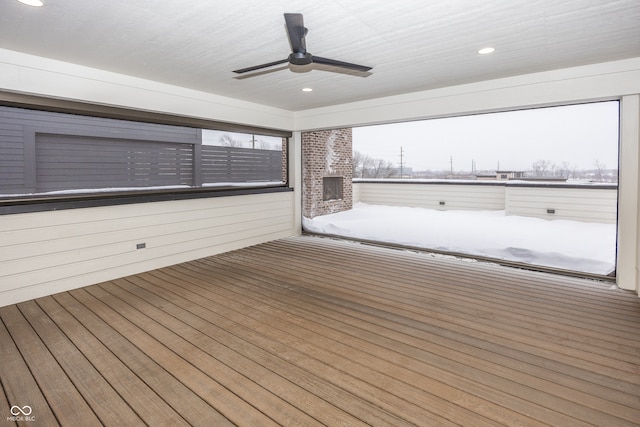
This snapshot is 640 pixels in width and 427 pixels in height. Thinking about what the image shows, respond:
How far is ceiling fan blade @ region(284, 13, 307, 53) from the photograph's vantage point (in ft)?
7.44

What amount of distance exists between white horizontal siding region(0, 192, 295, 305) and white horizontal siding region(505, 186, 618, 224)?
6.62 m

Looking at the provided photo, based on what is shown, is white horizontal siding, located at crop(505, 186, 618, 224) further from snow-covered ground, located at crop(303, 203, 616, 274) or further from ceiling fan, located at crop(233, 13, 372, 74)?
ceiling fan, located at crop(233, 13, 372, 74)

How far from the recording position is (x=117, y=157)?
4957 millimetres

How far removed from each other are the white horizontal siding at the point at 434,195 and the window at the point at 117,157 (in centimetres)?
523


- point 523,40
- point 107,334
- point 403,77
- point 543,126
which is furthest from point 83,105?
point 543,126

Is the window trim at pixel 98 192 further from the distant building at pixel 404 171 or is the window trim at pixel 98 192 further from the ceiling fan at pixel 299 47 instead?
the distant building at pixel 404 171

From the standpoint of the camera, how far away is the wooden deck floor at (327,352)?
5.94 feet

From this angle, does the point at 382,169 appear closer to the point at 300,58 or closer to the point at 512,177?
the point at 512,177

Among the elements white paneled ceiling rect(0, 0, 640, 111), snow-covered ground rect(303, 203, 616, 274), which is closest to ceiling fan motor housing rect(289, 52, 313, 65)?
white paneled ceiling rect(0, 0, 640, 111)

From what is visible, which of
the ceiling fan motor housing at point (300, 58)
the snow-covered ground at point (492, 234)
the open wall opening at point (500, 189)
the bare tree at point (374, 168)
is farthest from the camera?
the bare tree at point (374, 168)

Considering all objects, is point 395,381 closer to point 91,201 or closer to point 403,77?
point 403,77

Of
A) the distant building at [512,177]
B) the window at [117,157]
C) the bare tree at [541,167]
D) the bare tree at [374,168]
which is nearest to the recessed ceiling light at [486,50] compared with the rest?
the window at [117,157]

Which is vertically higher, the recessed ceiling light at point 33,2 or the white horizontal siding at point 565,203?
the recessed ceiling light at point 33,2

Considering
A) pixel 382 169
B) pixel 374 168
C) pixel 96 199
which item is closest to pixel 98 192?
pixel 96 199
